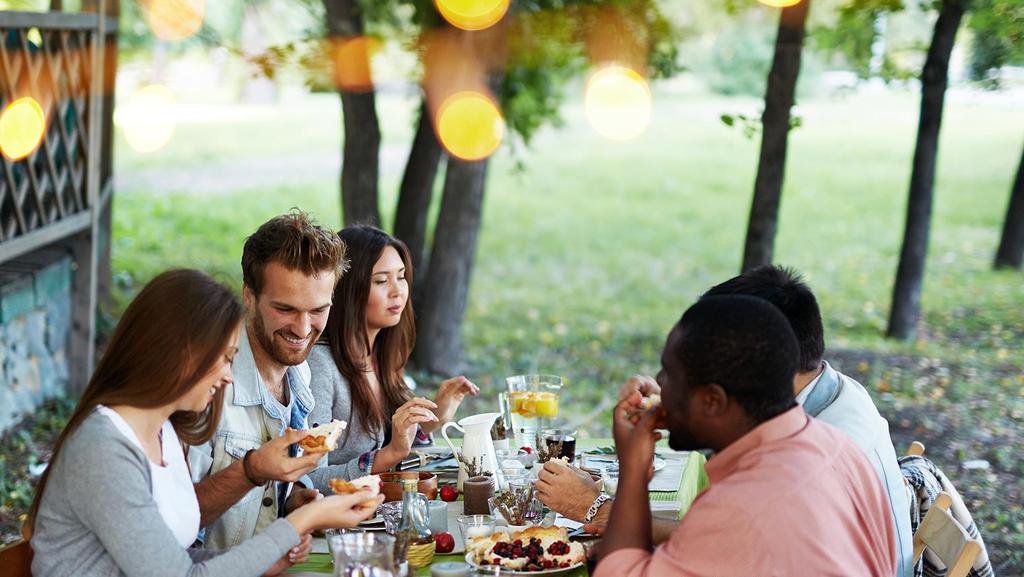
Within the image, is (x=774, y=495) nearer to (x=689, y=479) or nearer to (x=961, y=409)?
(x=689, y=479)

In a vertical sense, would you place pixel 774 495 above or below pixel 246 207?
above

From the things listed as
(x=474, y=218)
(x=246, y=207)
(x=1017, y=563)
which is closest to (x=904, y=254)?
(x=474, y=218)

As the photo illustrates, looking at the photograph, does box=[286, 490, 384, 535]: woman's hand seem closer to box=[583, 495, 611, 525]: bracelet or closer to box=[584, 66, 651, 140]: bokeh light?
box=[583, 495, 611, 525]: bracelet

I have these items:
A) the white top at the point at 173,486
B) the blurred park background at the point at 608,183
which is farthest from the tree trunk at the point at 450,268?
the white top at the point at 173,486

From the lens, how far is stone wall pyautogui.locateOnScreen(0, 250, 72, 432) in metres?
7.23

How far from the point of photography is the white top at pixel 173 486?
2514 mm

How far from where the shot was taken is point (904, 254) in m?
9.38

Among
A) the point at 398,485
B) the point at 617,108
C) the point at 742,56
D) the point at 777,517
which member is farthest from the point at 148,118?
the point at 777,517

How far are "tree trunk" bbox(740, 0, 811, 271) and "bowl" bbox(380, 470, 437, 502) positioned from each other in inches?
149

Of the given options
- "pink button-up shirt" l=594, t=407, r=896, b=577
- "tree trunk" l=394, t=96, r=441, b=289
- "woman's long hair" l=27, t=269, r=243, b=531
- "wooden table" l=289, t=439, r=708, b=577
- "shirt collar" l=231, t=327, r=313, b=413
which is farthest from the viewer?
"tree trunk" l=394, t=96, r=441, b=289

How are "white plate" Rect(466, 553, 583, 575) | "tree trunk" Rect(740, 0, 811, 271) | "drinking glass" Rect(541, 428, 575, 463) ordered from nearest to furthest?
"white plate" Rect(466, 553, 583, 575)
"drinking glass" Rect(541, 428, 575, 463)
"tree trunk" Rect(740, 0, 811, 271)

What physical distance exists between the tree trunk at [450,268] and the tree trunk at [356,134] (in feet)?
1.80

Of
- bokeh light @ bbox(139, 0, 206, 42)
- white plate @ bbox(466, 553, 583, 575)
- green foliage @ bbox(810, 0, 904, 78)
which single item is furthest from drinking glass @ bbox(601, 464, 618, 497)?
bokeh light @ bbox(139, 0, 206, 42)

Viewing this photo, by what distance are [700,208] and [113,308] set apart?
9777 millimetres
